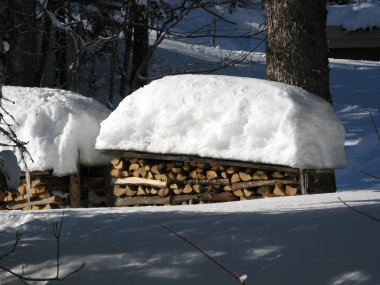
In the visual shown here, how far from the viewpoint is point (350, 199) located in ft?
18.8

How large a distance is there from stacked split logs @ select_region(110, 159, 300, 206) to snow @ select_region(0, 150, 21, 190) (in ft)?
11.8

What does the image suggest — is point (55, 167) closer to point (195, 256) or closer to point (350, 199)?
point (350, 199)

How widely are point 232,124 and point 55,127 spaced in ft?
7.50

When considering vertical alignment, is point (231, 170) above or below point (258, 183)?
above

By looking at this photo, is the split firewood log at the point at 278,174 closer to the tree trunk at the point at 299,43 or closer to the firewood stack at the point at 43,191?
the tree trunk at the point at 299,43

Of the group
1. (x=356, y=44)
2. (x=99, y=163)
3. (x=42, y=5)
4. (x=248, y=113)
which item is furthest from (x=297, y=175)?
(x=356, y=44)

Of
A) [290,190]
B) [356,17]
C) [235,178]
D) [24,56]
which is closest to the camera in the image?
[290,190]

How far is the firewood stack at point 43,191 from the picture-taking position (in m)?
9.10

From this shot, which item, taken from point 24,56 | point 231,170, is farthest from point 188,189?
point 24,56

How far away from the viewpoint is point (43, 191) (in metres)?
9.12

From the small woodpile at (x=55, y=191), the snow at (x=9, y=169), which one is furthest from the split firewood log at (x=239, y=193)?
the snow at (x=9, y=169)

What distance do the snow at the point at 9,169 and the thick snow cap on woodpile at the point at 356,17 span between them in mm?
19581

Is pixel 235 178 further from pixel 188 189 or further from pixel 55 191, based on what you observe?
pixel 55 191

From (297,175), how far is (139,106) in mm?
1902
